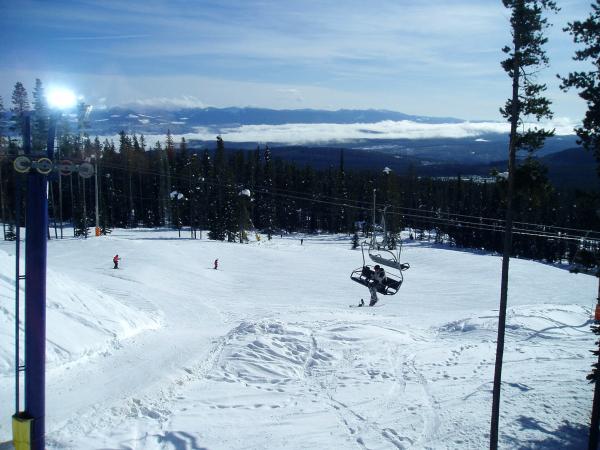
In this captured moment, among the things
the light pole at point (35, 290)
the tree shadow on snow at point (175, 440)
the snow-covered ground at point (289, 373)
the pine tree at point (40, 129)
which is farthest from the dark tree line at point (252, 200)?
the light pole at point (35, 290)

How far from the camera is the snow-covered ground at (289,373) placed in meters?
11.1

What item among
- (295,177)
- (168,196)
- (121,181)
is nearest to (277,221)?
(295,177)

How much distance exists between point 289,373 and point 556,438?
24.9 ft

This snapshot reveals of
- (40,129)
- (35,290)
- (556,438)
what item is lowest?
(556,438)

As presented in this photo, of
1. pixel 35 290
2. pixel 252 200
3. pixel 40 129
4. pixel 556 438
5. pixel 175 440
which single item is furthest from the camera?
pixel 252 200

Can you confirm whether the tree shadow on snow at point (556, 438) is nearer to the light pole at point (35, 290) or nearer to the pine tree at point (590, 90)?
the pine tree at point (590, 90)

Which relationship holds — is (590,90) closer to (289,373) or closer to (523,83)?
(523,83)

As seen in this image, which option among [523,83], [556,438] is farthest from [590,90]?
[556,438]

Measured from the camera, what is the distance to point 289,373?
50.0ft

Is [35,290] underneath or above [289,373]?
above

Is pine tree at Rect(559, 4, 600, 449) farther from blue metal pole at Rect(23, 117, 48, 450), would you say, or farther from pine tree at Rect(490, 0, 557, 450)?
blue metal pole at Rect(23, 117, 48, 450)

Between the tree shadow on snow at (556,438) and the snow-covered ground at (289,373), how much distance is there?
4 cm

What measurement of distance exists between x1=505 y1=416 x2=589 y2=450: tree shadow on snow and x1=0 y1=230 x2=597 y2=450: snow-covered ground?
4 cm

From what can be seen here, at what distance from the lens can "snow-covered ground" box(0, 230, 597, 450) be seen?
1107 centimetres
